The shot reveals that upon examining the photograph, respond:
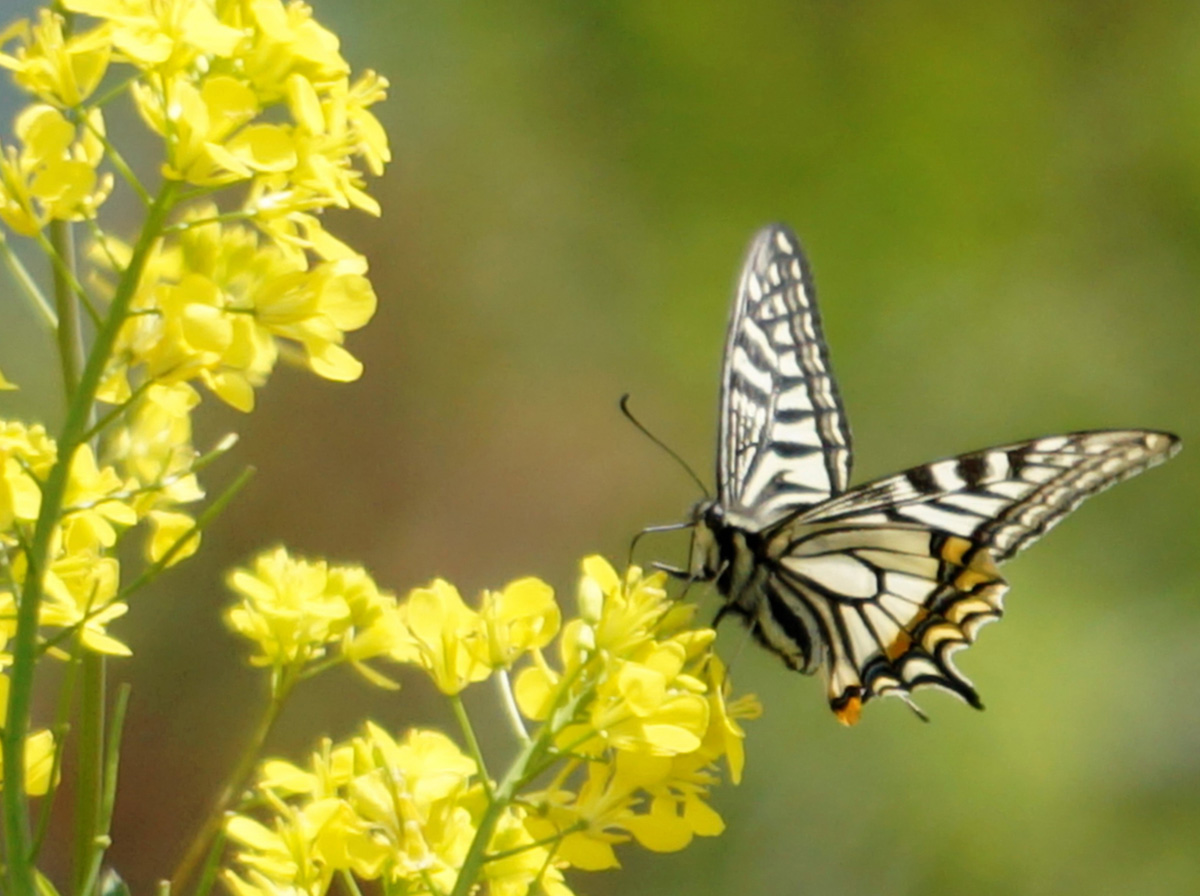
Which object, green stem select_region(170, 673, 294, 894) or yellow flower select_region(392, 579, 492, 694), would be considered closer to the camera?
green stem select_region(170, 673, 294, 894)

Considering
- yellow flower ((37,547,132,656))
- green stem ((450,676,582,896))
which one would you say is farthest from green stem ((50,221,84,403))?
green stem ((450,676,582,896))

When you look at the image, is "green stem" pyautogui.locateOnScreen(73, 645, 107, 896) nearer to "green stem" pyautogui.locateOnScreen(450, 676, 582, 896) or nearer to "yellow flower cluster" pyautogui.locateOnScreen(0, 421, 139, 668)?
"yellow flower cluster" pyautogui.locateOnScreen(0, 421, 139, 668)

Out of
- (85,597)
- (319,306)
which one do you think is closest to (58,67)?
(319,306)

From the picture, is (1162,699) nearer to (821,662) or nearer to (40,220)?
(821,662)

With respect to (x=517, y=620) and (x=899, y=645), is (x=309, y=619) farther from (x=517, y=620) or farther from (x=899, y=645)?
(x=899, y=645)

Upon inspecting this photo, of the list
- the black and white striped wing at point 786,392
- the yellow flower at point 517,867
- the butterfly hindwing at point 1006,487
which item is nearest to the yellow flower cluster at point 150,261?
the yellow flower at point 517,867

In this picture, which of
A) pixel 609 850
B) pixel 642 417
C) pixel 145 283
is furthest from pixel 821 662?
pixel 642 417

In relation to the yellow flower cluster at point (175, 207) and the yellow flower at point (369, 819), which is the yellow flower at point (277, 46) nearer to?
the yellow flower cluster at point (175, 207)
